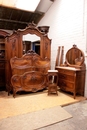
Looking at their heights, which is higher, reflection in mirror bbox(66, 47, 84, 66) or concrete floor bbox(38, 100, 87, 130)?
reflection in mirror bbox(66, 47, 84, 66)

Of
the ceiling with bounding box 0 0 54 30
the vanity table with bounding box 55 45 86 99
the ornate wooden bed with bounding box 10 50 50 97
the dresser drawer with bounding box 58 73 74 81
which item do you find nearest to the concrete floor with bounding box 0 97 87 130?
the vanity table with bounding box 55 45 86 99

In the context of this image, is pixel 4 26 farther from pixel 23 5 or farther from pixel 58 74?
pixel 58 74

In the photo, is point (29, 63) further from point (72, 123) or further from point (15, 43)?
point (72, 123)

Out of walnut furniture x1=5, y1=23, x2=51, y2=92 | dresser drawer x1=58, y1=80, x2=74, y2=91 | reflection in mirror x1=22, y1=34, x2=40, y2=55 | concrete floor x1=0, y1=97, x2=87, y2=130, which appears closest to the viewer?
concrete floor x1=0, y1=97, x2=87, y2=130

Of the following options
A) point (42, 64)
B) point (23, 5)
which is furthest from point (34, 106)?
point (23, 5)

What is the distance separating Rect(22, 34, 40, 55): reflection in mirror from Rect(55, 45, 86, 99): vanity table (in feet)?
3.39

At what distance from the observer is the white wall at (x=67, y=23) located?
3.46 m

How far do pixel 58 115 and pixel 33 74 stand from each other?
154 centimetres

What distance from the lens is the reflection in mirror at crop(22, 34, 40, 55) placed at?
3687 mm

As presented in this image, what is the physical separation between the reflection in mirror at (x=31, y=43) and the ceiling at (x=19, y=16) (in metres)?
1.77

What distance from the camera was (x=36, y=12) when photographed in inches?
198

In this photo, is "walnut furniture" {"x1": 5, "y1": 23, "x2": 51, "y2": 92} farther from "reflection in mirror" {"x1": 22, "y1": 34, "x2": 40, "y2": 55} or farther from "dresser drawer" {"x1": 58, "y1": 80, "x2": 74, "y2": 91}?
"dresser drawer" {"x1": 58, "y1": 80, "x2": 74, "y2": 91}

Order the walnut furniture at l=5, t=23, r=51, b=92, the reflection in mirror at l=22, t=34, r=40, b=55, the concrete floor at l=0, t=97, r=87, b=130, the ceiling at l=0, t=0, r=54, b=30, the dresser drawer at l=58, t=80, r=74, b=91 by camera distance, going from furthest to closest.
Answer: the ceiling at l=0, t=0, r=54, b=30
the reflection in mirror at l=22, t=34, r=40, b=55
the walnut furniture at l=5, t=23, r=51, b=92
the dresser drawer at l=58, t=80, r=74, b=91
the concrete floor at l=0, t=97, r=87, b=130

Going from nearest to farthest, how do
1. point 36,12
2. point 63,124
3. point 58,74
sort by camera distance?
point 63,124
point 58,74
point 36,12
